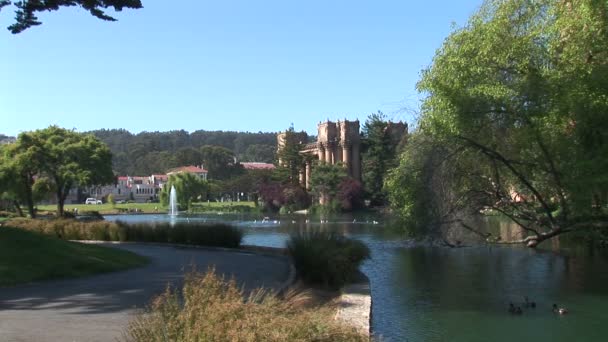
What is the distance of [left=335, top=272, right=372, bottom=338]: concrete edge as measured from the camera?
10742 millimetres

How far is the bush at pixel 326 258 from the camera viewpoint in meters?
16.0

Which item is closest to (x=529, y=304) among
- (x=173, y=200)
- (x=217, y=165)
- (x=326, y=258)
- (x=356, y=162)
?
(x=326, y=258)

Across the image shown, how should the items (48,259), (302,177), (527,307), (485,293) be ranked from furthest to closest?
(302,177)
(485,293)
(48,259)
(527,307)

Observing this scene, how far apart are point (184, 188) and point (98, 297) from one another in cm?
8509

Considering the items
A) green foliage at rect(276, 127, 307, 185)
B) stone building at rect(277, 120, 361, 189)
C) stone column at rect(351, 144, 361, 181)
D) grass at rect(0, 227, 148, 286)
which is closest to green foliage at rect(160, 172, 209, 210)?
green foliage at rect(276, 127, 307, 185)

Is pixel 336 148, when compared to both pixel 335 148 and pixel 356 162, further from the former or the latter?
pixel 356 162

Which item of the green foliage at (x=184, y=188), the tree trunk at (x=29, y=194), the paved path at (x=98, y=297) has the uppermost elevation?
the green foliage at (x=184, y=188)

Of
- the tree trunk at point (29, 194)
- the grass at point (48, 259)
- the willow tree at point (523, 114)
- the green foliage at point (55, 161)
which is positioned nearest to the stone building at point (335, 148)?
the green foliage at point (55, 161)

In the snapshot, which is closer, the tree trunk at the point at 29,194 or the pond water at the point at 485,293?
the pond water at the point at 485,293

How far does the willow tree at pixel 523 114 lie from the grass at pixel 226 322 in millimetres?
10276

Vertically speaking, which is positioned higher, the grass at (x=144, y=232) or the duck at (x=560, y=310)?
the grass at (x=144, y=232)

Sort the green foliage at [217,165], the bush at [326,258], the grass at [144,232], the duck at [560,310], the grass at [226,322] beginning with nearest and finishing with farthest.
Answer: the grass at [226,322] → the duck at [560,310] → the bush at [326,258] → the grass at [144,232] → the green foliage at [217,165]

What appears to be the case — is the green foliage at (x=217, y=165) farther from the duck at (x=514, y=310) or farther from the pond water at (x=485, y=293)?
the duck at (x=514, y=310)

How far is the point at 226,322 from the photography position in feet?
20.4
